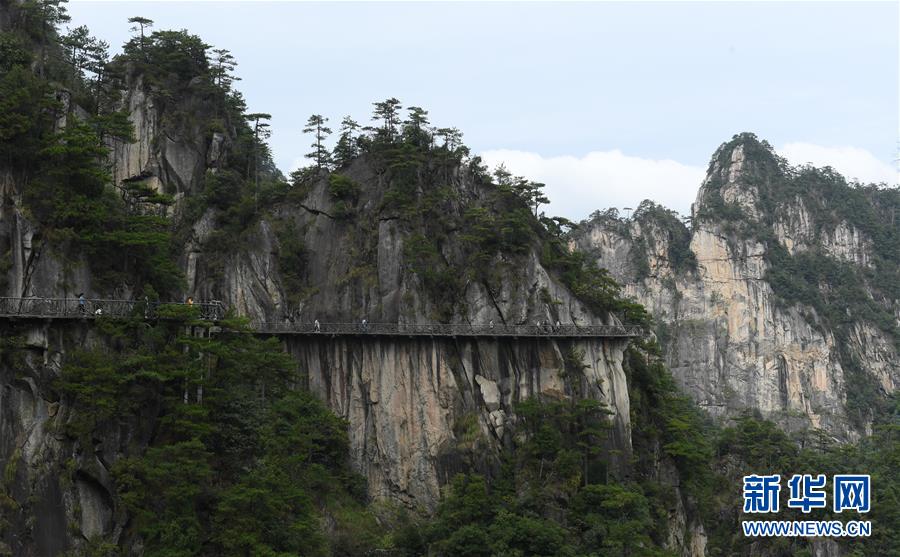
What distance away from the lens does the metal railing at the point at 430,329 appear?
35.8 m

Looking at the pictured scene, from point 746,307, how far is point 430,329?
53.7 meters

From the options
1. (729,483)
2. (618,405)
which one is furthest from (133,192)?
(729,483)

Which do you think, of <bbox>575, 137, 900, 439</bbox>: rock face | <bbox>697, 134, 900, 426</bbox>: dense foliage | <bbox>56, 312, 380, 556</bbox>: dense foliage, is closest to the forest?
<bbox>56, 312, 380, 556</bbox>: dense foliage

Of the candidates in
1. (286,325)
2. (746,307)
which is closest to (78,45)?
(286,325)

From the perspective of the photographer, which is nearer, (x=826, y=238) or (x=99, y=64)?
(x=99, y=64)

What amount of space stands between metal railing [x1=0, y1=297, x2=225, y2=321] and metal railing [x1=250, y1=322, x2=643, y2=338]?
615 centimetres

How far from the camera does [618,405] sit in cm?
3847

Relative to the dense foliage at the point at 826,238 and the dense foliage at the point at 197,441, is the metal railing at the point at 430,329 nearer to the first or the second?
the dense foliage at the point at 197,441

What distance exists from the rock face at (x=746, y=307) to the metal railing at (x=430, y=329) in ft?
150

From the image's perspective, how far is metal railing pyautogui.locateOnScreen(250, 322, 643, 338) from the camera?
117 ft

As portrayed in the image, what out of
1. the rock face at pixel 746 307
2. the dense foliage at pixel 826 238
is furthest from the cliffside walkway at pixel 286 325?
the dense foliage at pixel 826 238

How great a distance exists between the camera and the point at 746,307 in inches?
3285

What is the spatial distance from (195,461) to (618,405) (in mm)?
18003

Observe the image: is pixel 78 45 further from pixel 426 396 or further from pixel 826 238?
pixel 826 238
